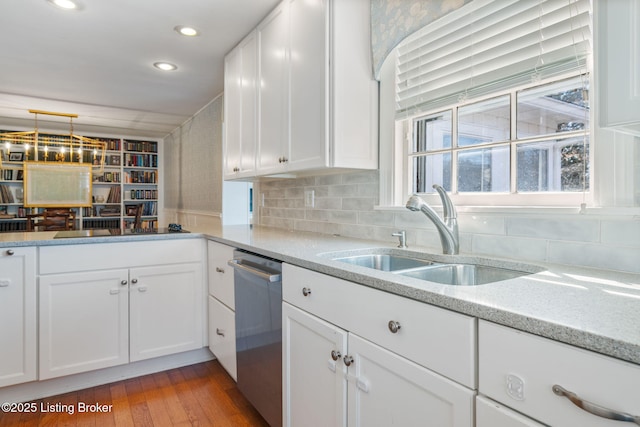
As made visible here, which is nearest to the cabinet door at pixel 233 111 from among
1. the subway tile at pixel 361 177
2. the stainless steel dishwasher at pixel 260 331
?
the subway tile at pixel 361 177

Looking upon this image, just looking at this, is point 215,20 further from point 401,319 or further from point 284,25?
point 401,319

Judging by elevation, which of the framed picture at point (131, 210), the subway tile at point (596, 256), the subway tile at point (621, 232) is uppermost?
the framed picture at point (131, 210)

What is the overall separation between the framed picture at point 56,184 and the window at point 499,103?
229 inches

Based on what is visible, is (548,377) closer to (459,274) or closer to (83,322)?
(459,274)

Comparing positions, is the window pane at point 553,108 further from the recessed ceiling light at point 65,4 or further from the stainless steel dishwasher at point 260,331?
the recessed ceiling light at point 65,4

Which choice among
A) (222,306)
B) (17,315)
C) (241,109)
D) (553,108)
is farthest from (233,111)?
(553,108)

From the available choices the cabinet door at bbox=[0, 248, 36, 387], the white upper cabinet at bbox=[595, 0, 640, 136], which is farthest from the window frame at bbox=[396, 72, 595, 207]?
the cabinet door at bbox=[0, 248, 36, 387]

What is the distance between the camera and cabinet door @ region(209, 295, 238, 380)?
6.97 ft

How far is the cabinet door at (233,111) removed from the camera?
2801 millimetres

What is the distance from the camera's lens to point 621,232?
3.68ft

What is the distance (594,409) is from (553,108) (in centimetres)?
113

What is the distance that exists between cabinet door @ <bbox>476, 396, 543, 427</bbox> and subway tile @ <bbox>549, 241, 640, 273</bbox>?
0.68 meters

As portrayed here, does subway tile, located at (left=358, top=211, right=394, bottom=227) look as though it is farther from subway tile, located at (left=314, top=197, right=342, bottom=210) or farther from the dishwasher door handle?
Result: the dishwasher door handle

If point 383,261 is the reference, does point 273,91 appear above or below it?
above
